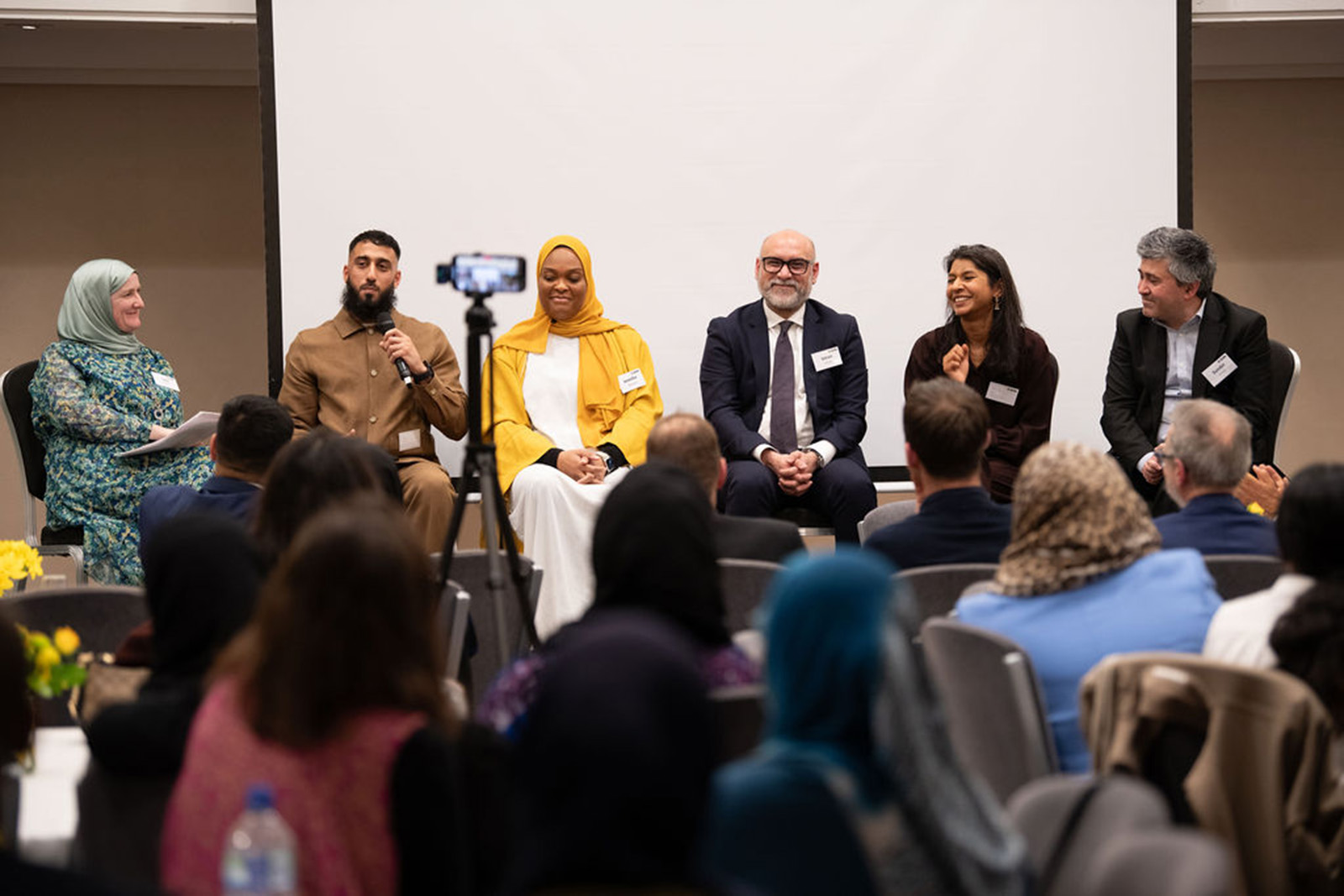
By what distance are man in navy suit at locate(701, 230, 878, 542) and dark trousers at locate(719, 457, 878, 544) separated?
107 millimetres

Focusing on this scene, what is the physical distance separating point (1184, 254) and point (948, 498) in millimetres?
2442

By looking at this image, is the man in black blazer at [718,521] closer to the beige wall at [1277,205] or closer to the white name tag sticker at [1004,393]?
the white name tag sticker at [1004,393]

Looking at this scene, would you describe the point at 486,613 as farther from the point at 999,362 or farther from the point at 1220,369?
the point at 1220,369

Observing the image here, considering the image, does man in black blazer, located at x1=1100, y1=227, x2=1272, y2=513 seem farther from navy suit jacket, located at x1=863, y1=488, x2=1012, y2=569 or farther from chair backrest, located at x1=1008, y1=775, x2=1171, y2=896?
chair backrest, located at x1=1008, y1=775, x2=1171, y2=896

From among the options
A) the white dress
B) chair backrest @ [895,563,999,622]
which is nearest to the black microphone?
the white dress

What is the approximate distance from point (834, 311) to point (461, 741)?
403cm

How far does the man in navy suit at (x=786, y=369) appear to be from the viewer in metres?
5.13

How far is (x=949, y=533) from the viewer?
3.00m

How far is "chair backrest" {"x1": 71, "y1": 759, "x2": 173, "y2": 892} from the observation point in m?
1.73

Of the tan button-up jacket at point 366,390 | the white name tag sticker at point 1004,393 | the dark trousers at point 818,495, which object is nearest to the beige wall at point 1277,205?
the white name tag sticker at point 1004,393

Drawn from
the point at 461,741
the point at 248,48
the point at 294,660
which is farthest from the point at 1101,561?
the point at 248,48

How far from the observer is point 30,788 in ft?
6.25

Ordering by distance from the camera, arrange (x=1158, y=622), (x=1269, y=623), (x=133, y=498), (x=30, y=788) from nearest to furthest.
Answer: (x=30, y=788)
(x=1269, y=623)
(x=1158, y=622)
(x=133, y=498)

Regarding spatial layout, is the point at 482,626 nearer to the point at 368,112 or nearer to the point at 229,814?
the point at 229,814
